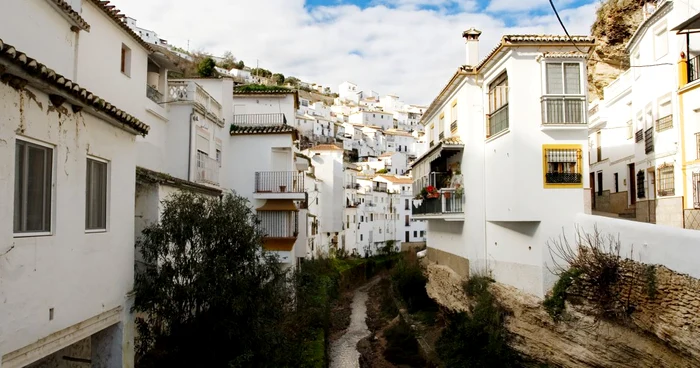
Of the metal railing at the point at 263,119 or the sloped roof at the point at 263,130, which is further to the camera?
the metal railing at the point at 263,119

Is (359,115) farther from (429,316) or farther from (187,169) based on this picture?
(187,169)

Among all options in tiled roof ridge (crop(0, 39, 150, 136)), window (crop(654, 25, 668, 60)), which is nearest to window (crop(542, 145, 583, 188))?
window (crop(654, 25, 668, 60))

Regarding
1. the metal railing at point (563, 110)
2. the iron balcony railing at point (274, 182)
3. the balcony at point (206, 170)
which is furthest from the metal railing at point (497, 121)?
the balcony at point (206, 170)

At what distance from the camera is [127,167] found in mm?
9875

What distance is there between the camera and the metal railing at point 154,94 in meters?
17.8

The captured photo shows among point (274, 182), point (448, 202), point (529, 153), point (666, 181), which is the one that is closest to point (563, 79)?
point (529, 153)

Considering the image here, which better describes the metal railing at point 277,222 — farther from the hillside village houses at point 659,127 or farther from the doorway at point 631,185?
the doorway at point 631,185

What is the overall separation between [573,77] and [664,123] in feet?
21.4

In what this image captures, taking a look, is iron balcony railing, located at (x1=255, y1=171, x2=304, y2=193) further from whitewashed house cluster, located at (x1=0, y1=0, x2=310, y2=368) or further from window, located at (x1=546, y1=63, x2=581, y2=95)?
window, located at (x1=546, y1=63, x2=581, y2=95)

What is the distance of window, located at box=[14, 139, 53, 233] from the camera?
6734mm

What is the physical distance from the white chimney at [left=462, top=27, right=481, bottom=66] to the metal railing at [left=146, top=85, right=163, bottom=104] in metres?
12.6

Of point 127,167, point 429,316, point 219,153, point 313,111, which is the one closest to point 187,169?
point 219,153

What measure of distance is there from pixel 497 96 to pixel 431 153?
20.1ft

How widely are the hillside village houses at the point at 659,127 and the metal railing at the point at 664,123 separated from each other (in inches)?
1.5
